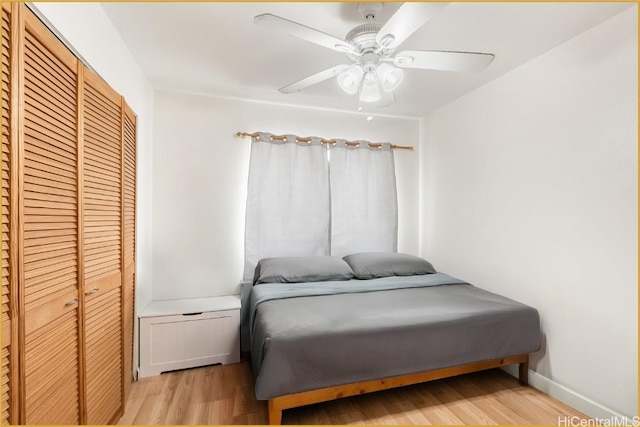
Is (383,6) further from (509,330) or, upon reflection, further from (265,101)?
(509,330)

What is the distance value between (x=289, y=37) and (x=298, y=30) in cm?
65

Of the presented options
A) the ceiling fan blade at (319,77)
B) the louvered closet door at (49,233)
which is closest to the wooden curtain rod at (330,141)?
the ceiling fan blade at (319,77)

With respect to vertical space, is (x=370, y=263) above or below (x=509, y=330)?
above

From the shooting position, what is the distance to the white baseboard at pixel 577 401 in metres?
1.67

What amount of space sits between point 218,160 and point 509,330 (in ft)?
9.27

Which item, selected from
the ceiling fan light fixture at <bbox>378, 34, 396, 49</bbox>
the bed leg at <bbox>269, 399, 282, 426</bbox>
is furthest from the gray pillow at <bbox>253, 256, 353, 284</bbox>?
the ceiling fan light fixture at <bbox>378, 34, 396, 49</bbox>

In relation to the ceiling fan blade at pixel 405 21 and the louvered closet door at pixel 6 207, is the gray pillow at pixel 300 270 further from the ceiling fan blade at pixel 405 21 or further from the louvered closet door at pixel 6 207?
the ceiling fan blade at pixel 405 21

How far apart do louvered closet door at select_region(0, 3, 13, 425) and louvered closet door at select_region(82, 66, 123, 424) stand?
0.47 m

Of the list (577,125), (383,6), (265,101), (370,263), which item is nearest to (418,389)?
(370,263)

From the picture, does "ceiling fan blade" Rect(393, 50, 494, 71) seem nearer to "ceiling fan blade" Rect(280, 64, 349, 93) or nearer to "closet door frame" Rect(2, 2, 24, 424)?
"ceiling fan blade" Rect(280, 64, 349, 93)

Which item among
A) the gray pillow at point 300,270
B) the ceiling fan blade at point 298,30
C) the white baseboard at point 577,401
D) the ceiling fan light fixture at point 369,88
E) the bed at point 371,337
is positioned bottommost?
the white baseboard at point 577,401

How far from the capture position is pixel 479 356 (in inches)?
75.7

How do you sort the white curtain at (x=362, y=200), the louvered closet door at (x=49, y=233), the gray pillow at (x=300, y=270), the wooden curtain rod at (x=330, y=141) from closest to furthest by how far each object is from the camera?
the louvered closet door at (x=49, y=233) < the gray pillow at (x=300, y=270) < the wooden curtain rod at (x=330, y=141) < the white curtain at (x=362, y=200)

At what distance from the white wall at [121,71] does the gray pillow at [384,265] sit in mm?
1880
